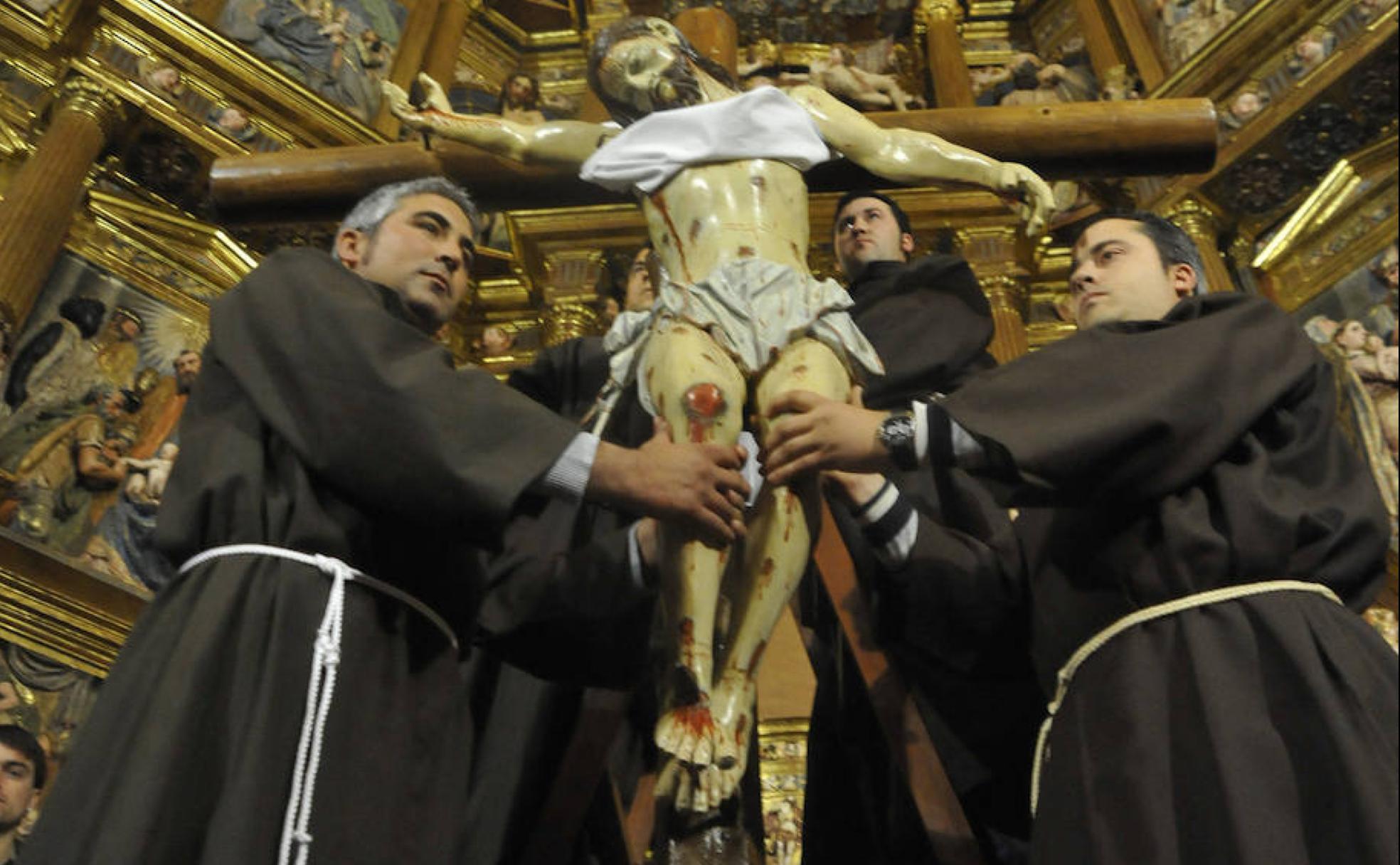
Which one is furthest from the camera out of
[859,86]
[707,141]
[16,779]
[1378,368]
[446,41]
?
[446,41]

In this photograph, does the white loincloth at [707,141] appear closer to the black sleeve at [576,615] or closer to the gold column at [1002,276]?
the black sleeve at [576,615]

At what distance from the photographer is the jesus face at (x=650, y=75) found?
2643 millimetres

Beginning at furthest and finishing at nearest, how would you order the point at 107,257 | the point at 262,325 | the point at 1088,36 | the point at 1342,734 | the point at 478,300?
the point at 1088,36
the point at 478,300
the point at 107,257
the point at 262,325
the point at 1342,734

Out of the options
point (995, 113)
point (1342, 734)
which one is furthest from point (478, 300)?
point (1342, 734)

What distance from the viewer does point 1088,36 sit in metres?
9.38

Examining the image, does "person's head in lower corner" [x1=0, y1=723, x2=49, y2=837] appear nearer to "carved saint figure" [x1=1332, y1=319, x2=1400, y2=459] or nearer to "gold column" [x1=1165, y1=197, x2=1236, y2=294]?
"carved saint figure" [x1=1332, y1=319, x2=1400, y2=459]

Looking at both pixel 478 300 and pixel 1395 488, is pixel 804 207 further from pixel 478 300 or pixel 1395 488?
pixel 478 300

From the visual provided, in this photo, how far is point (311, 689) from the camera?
1.95 metres

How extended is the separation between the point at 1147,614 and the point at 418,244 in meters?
1.41

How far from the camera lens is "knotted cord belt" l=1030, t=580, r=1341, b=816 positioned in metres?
2.11

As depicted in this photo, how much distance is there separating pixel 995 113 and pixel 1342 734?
1.53 m

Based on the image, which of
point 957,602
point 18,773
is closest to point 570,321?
point 18,773

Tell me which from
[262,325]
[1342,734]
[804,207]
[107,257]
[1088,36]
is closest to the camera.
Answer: [1342,734]

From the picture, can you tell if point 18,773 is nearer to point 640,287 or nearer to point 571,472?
point 640,287
